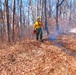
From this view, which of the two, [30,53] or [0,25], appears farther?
[0,25]

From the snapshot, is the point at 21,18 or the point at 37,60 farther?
the point at 21,18

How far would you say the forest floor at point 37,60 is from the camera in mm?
9748

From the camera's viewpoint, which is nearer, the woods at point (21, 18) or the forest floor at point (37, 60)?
the forest floor at point (37, 60)

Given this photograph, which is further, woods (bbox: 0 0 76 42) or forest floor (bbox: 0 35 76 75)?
woods (bbox: 0 0 76 42)

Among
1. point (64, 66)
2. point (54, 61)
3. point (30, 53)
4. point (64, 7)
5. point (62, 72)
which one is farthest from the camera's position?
point (64, 7)

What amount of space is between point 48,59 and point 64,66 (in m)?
1.40

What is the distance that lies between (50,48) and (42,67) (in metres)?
3.14

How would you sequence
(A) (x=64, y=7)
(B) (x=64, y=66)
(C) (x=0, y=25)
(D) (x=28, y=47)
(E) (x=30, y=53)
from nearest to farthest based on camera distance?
1. (B) (x=64, y=66)
2. (E) (x=30, y=53)
3. (D) (x=28, y=47)
4. (C) (x=0, y=25)
5. (A) (x=64, y=7)

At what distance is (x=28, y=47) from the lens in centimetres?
1309

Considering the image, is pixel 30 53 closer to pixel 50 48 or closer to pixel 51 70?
pixel 50 48

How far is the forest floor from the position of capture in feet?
32.0

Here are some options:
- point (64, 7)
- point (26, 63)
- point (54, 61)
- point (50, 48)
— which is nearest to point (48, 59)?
point (54, 61)

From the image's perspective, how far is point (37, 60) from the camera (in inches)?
438

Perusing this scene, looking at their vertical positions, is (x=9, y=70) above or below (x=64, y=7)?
below
